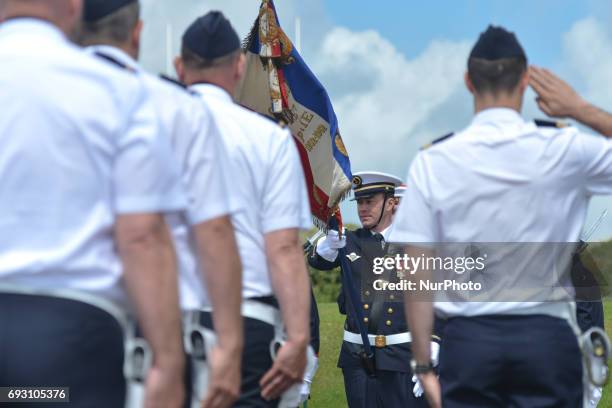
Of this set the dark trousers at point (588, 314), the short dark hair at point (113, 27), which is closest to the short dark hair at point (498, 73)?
the short dark hair at point (113, 27)

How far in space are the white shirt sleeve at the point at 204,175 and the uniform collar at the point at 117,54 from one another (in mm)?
245

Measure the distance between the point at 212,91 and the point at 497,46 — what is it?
111 cm

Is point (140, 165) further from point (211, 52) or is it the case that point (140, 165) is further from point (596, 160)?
point (596, 160)

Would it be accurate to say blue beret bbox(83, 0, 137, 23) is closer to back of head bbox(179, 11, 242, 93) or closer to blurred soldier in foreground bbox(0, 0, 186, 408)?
blurred soldier in foreground bbox(0, 0, 186, 408)

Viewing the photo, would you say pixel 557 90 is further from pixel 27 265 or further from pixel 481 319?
pixel 27 265

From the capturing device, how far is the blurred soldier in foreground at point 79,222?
273cm

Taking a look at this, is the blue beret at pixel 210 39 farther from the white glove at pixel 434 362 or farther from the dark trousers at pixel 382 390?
the dark trousers at pixel 382 390

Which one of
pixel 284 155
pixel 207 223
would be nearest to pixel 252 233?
pixel 284 155

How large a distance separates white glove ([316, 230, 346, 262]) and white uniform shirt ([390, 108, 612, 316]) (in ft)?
15.9

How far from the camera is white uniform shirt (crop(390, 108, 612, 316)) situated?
4172mm

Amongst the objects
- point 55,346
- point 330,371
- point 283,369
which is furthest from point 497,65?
point 330,371

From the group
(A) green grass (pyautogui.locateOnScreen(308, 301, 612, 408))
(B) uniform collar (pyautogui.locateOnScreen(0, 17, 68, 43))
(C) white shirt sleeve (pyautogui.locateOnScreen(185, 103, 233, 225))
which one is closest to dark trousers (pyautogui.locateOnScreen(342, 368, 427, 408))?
(A) green grass (pyautogui.locateOnScreen(308, 301, 612, 408))

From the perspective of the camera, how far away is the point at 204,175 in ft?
11.2

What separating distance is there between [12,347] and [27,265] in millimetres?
200
